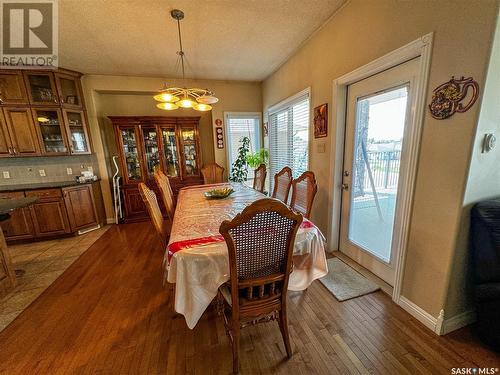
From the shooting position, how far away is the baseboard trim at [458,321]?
141 cm

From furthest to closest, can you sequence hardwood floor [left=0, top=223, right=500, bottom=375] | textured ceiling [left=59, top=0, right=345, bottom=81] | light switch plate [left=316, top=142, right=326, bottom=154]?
light switch plate [left=316, top=142, right=326, bottom=154] < textured ceiling [left=59, top=0, right=345, bottom=81] < hardwood floor [left=0, top=223, right=500, bottom=375]

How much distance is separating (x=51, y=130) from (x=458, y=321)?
18.1 feet

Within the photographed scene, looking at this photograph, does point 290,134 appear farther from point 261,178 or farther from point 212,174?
point 212,174

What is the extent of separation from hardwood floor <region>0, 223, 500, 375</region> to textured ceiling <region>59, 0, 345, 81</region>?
2.79 metres

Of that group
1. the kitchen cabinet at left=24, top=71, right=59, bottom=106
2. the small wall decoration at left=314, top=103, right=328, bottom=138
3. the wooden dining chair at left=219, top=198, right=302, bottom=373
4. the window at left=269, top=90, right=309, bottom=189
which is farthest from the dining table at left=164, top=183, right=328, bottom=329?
the kitchen cabinet at left=24, top=71, right=59, bottom=106

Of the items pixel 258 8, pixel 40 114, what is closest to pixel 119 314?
pixel 258 8

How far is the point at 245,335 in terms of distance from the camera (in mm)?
1493

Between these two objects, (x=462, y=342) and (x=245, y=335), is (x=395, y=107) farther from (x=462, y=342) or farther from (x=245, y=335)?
(x=245, y=335)

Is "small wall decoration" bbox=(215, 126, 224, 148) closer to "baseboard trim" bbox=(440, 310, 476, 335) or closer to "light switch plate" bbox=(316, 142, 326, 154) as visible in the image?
"light switch plate" bbox=(316, 142, 326, 154)

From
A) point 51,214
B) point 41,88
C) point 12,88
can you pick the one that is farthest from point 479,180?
point 12,88

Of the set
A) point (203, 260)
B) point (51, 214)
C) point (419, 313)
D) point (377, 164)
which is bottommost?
point (419, 313)

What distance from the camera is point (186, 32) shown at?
7.69ft

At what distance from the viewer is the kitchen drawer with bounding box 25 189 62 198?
3.00 metres

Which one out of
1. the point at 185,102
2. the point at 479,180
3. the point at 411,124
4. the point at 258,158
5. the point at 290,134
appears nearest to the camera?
the point at 479,180
